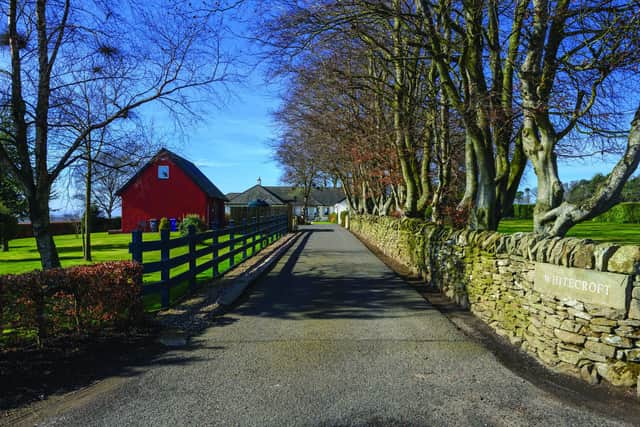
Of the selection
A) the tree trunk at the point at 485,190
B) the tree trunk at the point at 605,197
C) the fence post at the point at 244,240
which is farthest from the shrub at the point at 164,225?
the tree trunk at the point at 605,197

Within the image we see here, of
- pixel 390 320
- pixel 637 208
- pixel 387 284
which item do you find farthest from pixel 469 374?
pixel 637 208

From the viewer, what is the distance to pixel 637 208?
38.6 metres

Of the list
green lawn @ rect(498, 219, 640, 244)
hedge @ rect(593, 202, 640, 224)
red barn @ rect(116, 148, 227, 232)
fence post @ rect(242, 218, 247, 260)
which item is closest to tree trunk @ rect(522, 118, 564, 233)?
green lawn @ rect(498, 219, 640, 244)

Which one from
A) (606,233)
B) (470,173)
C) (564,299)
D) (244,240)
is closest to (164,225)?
(244,240)

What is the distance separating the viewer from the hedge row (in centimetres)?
464

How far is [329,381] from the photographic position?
14.1ft

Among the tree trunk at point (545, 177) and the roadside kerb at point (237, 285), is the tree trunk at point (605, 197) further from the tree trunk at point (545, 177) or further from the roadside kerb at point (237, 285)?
the roadside kerb at point (237, 285)

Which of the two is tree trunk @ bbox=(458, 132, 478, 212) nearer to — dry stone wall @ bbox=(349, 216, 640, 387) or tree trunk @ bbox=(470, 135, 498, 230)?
tree trunk @ bbox=(470, 135, 498, 230)

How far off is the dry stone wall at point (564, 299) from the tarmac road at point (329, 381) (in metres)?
0.58

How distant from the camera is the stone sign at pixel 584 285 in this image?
4.04 metres

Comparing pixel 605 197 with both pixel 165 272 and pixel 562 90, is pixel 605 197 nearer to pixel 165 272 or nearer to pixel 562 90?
pixel 562 90

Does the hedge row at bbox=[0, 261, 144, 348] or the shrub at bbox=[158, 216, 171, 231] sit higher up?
the shrub at bbox=[158, 216, 171, 231]

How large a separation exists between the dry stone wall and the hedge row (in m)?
5.03

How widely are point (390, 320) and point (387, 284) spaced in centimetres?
333
